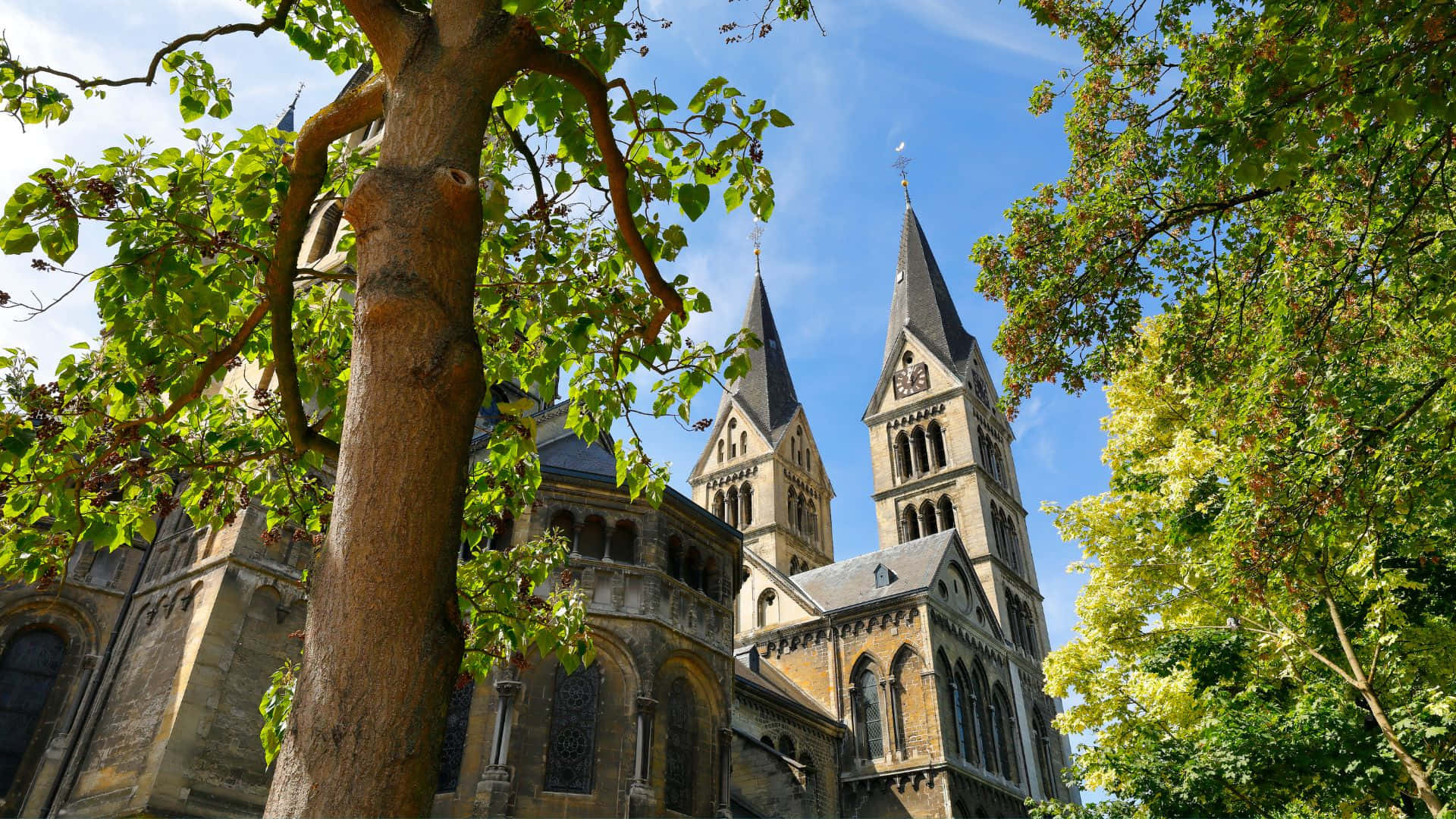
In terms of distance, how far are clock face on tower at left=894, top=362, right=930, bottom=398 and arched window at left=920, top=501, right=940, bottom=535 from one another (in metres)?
7.42

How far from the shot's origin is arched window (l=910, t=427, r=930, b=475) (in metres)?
51.6

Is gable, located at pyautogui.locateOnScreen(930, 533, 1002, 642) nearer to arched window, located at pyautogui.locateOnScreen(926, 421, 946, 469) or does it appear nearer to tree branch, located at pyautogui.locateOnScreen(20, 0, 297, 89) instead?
arched window, located at pyautogui.locateOnScreen(926, 421, 946, 469)

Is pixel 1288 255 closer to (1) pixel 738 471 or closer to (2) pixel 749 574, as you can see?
(2) pixel 749 574

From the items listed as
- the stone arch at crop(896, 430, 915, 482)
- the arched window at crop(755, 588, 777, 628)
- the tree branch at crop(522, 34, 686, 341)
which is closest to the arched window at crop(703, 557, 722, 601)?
the tree branch at crop(522, 34, 686, 341)

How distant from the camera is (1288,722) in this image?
11648 mm

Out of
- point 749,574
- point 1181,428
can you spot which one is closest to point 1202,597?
point 1181,428

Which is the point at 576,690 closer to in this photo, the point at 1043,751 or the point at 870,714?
the point at 870,714

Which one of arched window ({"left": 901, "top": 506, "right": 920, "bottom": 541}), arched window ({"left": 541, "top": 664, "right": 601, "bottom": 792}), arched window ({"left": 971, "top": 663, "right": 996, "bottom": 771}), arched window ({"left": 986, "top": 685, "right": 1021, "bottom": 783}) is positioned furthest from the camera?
arched window ({"left": 901, "top": 506, "right": 920, "bottom": 541})

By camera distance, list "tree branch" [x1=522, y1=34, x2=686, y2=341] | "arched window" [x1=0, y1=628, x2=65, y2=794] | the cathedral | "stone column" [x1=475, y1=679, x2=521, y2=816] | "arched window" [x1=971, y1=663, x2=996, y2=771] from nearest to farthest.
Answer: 1. "tree branch" [x1=522, y1=34, x2=686, y2=341]
2. the cathedral
3. "stone column" [x1=475, y1=679, x2=521, y2=816]
4. "arched window" [x1=0, y1=628, x2=65, y2=794]
5. "arched window" [x1=971, y1=663, x2=996, y2=771]

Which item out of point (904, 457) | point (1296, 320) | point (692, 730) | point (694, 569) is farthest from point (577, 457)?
point (904, 457)

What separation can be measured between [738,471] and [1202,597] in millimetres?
40659

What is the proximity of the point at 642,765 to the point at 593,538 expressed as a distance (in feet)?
14.0

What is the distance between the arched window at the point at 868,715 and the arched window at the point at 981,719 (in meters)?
3.78

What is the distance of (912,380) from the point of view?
54.7 meters
